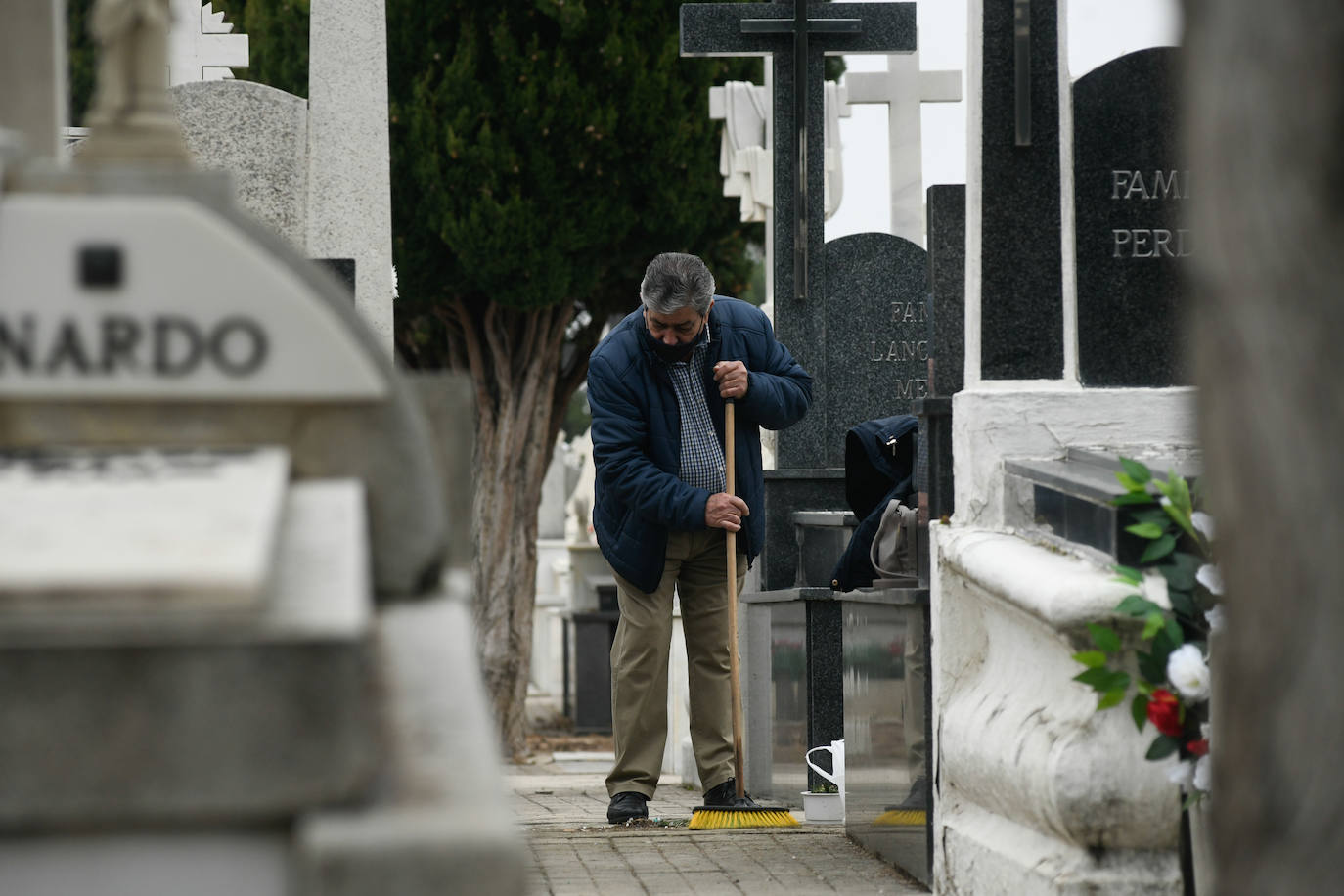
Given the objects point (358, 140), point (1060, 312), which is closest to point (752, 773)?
point (358, 140)

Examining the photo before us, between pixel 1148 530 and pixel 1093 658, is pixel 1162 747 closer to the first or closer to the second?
pixel 1093 658

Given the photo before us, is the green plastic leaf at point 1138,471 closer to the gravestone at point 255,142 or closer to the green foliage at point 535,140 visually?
the gravestone at point 255,142

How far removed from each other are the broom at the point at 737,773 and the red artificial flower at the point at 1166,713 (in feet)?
9.11

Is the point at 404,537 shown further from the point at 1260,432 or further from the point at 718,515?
the point at 718,515

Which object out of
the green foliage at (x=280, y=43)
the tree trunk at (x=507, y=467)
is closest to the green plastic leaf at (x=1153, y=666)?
the tree trunk at (x=507, y=467)

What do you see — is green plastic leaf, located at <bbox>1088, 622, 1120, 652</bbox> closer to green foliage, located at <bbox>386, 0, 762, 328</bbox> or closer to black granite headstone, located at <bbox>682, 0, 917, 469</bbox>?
black granite headstone, located at <bbox>682, 0, 917, 469</bbox>

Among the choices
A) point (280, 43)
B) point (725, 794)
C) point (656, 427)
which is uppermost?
point (280, 43)

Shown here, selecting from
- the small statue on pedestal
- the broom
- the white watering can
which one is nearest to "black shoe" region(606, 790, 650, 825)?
the broom

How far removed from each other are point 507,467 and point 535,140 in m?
2.95

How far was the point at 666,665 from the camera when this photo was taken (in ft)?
21.6

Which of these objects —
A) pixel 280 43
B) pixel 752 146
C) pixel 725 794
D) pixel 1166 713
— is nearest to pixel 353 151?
pixel 725 794

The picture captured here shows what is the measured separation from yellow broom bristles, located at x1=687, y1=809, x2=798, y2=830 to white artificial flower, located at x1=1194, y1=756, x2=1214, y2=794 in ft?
9.36

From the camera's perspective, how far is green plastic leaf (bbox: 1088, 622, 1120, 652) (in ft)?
12.1

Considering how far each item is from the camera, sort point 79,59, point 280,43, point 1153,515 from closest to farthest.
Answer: point 1153,515 → point 280,43 → point 79,59
